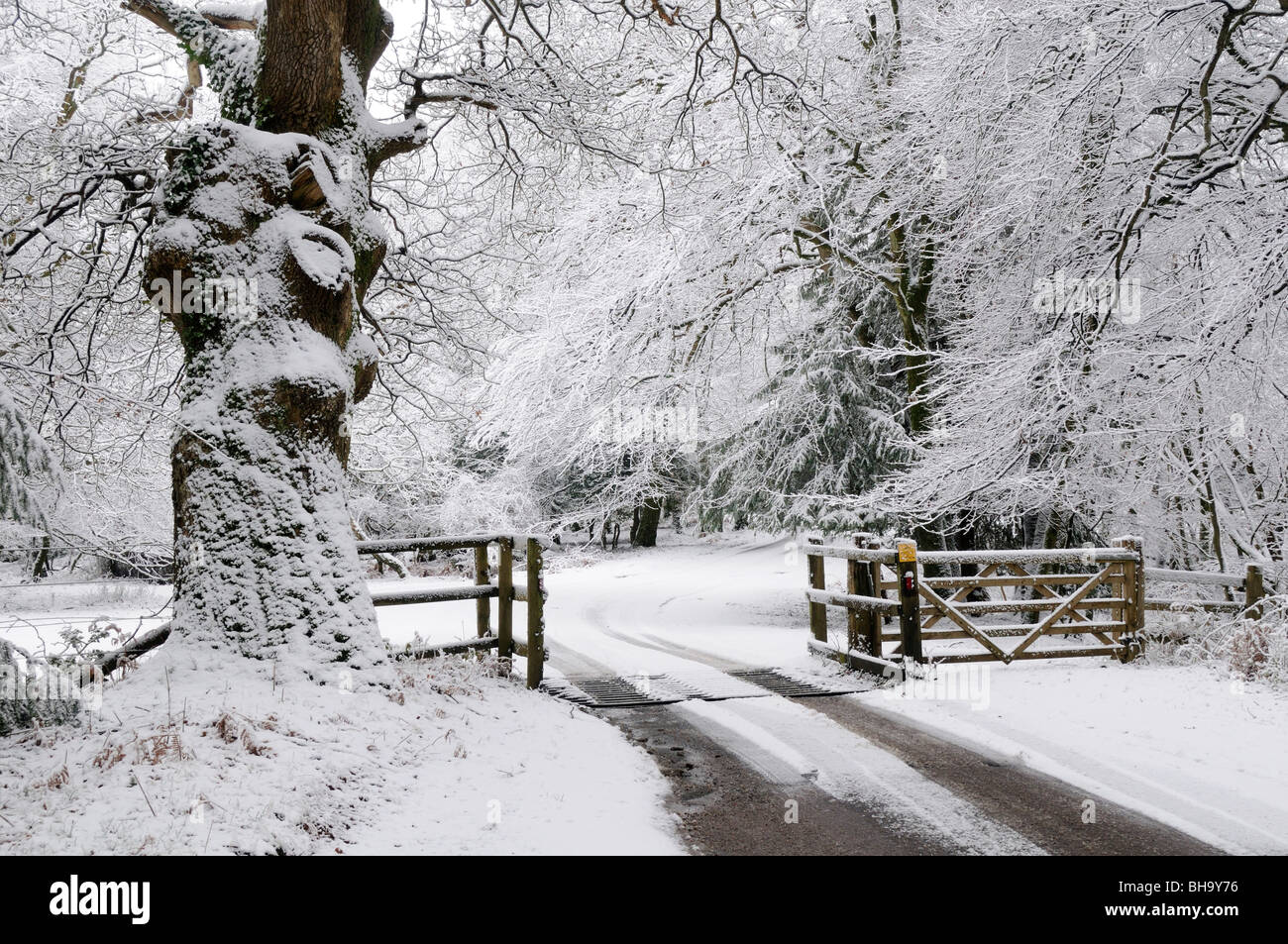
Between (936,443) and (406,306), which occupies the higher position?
(406,306)

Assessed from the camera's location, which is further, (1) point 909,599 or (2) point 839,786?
(1) point 909,599

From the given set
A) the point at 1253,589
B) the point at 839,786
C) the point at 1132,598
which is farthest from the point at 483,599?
the point at 1253,589

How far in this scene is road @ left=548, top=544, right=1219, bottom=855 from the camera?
4.23 meters

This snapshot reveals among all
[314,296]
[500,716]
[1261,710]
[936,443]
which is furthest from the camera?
[936,443]

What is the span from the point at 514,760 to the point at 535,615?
2.10 metres

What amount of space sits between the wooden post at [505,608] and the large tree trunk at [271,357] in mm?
1957

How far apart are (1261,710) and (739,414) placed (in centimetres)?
1047

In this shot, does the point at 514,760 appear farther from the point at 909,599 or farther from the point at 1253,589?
the point at 1253,589

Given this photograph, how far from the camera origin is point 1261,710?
6668mm

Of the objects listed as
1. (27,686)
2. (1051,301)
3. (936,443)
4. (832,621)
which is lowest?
(832,621)

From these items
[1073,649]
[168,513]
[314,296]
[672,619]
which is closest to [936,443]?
[1073,649]

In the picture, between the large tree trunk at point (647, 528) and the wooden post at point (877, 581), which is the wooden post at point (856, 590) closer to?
the wooden post at point (877, 581)

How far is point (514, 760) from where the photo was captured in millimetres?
5398
